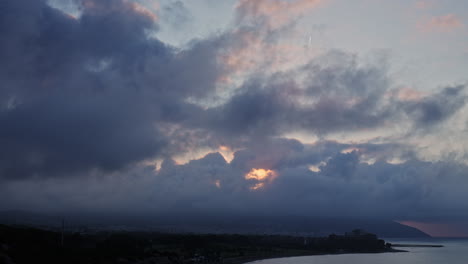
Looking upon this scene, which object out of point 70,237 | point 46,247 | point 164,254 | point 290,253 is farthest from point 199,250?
point 46,247

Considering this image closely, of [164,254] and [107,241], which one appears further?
[107,241]

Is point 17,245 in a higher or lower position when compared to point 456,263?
higher

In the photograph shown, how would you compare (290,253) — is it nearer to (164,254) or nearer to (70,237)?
(164,254)

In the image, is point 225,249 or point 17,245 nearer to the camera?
point 17,245

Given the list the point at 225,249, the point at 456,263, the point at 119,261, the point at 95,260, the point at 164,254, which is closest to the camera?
the point at 95,260

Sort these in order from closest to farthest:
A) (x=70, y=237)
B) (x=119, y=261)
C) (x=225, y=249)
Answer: (x=119, y=261), (x=70, y=237), (x=225, y=249)

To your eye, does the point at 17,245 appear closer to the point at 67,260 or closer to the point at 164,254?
the point at 67,260

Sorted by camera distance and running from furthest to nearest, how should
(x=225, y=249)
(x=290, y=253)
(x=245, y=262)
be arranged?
(x=290, y=253) → (x=225, y=249) → (x=245, y=262)

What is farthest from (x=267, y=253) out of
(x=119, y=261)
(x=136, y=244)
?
(x=119, y=261)

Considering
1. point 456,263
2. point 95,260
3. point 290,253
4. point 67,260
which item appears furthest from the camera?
point 290,253
